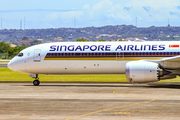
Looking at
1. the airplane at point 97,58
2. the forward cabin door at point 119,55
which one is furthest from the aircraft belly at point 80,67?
the forward cabin door at point 119,55

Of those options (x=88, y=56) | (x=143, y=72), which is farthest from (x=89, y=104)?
(x=88, y=56)

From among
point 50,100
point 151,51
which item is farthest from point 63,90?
point 151,51

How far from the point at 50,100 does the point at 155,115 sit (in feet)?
25.5

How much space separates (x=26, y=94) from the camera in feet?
87.3

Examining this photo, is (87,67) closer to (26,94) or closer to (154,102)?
(26,94)

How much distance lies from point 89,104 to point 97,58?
1118cm

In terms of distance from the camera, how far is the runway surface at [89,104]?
18266mm

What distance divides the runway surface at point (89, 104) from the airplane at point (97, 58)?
3995 millimetres

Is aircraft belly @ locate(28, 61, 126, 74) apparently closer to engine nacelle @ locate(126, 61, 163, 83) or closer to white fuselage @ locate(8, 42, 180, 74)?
white fuselage @ locate(8, 42, 180, 74)

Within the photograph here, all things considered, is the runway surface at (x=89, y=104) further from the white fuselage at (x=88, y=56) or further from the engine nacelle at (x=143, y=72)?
the white fuselage at (x=88, y=56)

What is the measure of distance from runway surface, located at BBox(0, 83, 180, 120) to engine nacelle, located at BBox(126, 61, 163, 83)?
181 centimetres

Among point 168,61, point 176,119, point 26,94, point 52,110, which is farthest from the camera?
point 168,61

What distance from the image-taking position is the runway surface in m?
18.3

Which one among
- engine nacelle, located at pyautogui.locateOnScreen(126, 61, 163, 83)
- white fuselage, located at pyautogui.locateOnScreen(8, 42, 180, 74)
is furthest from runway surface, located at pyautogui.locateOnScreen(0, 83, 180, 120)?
white fuselage, located at pyautogui.locateOnScreen(8, 42, 180, 74)
